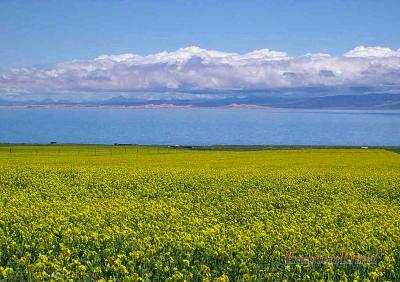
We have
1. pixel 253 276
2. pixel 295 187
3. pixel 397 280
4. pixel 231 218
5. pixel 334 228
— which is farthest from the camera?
pixel 295 187

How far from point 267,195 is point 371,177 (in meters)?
13.8

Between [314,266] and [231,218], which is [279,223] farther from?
[314,266]

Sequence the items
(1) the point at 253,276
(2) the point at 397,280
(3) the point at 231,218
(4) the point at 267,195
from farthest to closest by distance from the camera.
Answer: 1. (4) the point at 267,195
2. (3) the point at 231,218
3. (2) the point at 397,280
4. (1) the point at 253,276

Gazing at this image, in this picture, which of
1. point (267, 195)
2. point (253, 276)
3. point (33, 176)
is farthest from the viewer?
point (33, 176)

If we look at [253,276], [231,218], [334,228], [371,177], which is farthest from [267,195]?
[253,276]

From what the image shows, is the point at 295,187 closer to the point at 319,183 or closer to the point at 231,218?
the point at 319,183

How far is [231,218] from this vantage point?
942 inches

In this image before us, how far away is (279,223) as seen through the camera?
21812mm

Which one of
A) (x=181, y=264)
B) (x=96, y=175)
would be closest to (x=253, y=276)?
(x=181, y=264)

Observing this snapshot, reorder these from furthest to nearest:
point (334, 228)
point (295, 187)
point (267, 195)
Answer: point (295, 187) → point (267, 195) → point (334, 228)

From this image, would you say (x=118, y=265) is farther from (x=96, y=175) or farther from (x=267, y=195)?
(x=96, y=175)

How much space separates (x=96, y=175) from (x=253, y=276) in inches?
1126

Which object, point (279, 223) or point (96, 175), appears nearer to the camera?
point (279, 223)

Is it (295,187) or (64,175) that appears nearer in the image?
(295,187)
